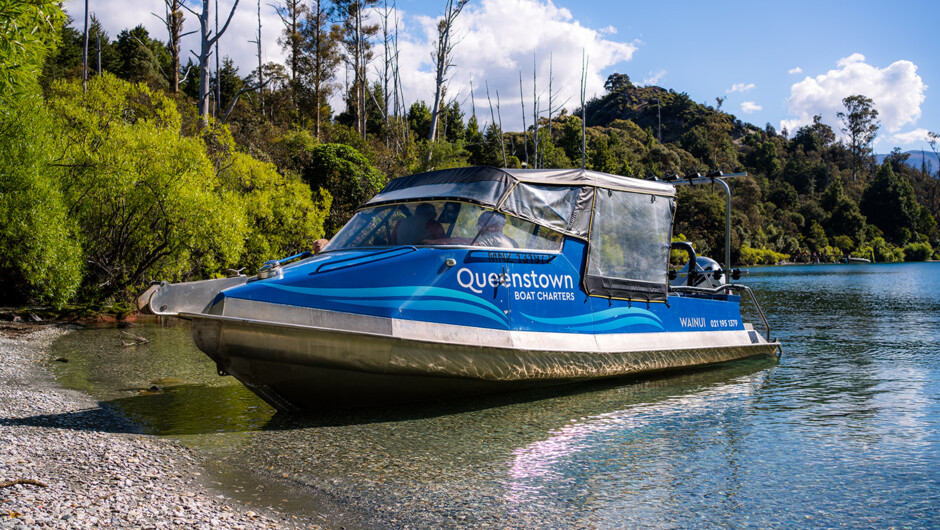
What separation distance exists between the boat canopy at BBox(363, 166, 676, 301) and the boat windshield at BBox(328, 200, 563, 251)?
11 centimetres

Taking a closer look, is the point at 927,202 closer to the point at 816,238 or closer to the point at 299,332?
the point at 816,238

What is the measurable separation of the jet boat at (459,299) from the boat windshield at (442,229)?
0.05 feet

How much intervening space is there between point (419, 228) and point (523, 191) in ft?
5.07

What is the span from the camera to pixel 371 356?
7266 mm

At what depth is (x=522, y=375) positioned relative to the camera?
27.6 ft

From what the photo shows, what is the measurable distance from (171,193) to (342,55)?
30.9 metres

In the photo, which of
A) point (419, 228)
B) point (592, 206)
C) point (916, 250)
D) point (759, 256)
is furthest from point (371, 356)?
point (916, 250)

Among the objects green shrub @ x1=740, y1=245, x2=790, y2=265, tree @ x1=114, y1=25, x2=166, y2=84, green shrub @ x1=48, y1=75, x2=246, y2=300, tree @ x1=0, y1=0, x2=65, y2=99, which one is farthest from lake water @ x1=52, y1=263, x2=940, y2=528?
green shrub @ x1=740, y1=245, x2=790, y2=265

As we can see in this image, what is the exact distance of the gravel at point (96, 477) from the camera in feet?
14.8

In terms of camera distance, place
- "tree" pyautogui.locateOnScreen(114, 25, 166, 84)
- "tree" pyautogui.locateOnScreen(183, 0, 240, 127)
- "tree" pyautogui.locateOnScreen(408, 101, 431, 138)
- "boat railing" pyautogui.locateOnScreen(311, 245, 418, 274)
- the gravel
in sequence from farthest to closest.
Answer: "tree" pyautogui.locateOnScreen(408, 101, 431, 138), "tree" pyautogui.locateOnScreen(114, 25, 166, 84), "tree" pyautogui.locateOnScreen(183, 0, 240, 127), "boat railing" pyautogui.locateOnScreen(311, 245, 418, 274), the gravel

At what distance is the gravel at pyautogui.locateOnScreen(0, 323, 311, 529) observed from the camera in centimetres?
451

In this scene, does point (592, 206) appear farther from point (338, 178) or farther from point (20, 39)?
point (338, 178)

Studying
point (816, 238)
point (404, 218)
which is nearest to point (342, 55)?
point (404, 218)

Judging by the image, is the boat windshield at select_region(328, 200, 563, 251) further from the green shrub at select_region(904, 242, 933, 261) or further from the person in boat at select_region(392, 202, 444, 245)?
the green shrub at select_region(904, 242, 933, 261)
